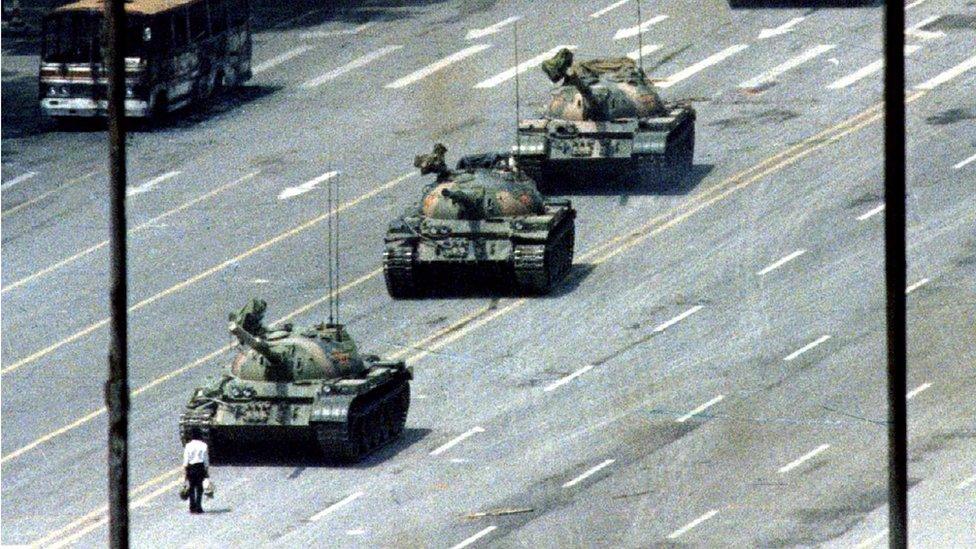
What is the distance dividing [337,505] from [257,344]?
151 inches

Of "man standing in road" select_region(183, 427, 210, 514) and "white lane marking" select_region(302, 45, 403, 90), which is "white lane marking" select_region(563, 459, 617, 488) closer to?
"man standing in road" select_region(183, 427, 210, 514)

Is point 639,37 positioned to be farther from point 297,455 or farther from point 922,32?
point 297,455

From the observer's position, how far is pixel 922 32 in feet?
246

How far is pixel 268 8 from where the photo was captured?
85875mm

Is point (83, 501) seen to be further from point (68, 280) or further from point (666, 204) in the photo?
point (666, 204)

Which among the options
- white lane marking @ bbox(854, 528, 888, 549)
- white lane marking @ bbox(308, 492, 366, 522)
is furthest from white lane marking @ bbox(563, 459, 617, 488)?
white lane marking @ bbox(854, 528, 888, 549)

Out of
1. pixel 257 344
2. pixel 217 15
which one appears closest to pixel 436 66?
pixel 217 15

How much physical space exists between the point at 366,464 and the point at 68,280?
50.3 feet

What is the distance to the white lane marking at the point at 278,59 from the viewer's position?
255ft

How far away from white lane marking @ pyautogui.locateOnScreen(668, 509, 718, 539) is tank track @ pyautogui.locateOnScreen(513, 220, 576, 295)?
13553mm

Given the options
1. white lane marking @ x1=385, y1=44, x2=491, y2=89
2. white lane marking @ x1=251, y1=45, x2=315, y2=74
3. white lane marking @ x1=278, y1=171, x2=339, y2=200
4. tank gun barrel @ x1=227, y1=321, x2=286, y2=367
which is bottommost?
white lane marking @ x1=251, y1=45, x2=315, y2=74

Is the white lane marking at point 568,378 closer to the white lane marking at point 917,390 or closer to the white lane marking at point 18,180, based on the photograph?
the white lane marking at point 917,390

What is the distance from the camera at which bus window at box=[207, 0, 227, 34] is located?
72375mm

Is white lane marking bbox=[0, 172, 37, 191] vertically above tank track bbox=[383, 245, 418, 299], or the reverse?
tank track bbox=[383, 245, 418, 299]
